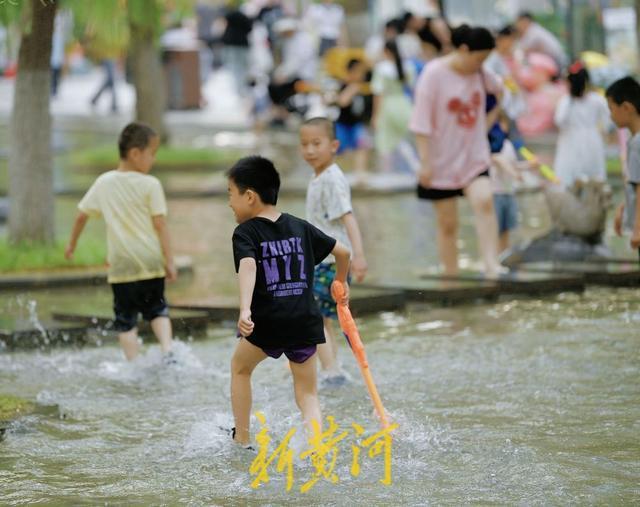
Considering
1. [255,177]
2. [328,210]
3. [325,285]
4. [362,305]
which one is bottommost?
[362,305]

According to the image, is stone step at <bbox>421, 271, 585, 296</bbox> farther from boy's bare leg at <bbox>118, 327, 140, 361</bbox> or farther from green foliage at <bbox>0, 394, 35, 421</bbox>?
green foliage at <bbox>0, 394, 35, 421</bbox>

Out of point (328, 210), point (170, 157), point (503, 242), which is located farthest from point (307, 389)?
point (170, 157)

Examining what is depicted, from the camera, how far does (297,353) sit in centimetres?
Result: 671

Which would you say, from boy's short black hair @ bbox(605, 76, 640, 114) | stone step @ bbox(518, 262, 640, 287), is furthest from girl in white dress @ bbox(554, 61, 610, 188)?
boy's short black hair @ bbox(605, 76, 640, 114)

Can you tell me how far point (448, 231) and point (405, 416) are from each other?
4.09 meters

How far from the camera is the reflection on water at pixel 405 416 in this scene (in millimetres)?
6246

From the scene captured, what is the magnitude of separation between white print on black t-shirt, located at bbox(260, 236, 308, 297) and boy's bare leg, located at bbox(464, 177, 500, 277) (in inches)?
186

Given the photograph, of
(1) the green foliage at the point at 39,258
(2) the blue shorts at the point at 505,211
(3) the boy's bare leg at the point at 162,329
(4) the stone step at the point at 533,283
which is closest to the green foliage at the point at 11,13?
(1) the green foliage at the point at 39,258

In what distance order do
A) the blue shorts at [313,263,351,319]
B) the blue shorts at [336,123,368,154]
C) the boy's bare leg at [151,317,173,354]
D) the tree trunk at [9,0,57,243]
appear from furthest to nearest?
the blue shorts at [336,123,368,154]
the tree trunk at [9,0,57,243]
the boy's bare leg at [151,317,173,354]
the blue shorts at [313,263,351,319]

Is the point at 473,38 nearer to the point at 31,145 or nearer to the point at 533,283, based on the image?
the point at 533,283

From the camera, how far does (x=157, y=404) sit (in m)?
8.08

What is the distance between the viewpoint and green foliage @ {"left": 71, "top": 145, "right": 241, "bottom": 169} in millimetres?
20797

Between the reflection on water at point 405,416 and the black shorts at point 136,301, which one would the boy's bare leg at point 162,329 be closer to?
the black shorts at point 136,301

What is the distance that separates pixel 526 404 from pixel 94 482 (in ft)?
7.74
